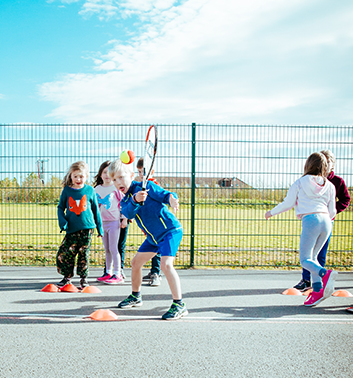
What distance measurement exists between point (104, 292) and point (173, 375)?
273 centimetres

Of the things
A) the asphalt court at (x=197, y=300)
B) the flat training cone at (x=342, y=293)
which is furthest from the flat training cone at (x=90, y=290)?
the flat training cone at (x=342, y=293)

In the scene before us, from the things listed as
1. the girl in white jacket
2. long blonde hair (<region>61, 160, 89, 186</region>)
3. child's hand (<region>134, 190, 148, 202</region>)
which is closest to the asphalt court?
the girl in white jacket

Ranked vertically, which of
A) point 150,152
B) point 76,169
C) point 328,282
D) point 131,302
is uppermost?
point 150,152

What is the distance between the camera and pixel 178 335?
3.61 metres

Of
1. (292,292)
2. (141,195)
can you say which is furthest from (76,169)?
(292,292)

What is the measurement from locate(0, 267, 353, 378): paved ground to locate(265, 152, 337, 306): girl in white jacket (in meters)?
0.47

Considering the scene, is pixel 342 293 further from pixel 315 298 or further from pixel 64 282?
pixel 64 282

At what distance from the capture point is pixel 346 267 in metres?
7.45

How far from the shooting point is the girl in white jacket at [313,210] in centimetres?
469

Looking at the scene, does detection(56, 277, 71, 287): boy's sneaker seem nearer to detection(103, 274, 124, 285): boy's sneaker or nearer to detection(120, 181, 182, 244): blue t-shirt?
detection(103, 274, 124, 285): boy's sneaker

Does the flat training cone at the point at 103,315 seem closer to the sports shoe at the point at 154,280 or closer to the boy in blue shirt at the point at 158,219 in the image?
the boy in blue shirt at the point at 158,219

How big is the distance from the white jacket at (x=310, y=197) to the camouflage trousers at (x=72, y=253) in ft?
8.86

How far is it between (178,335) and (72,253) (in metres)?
2.46

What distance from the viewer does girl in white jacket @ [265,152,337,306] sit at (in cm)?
469
